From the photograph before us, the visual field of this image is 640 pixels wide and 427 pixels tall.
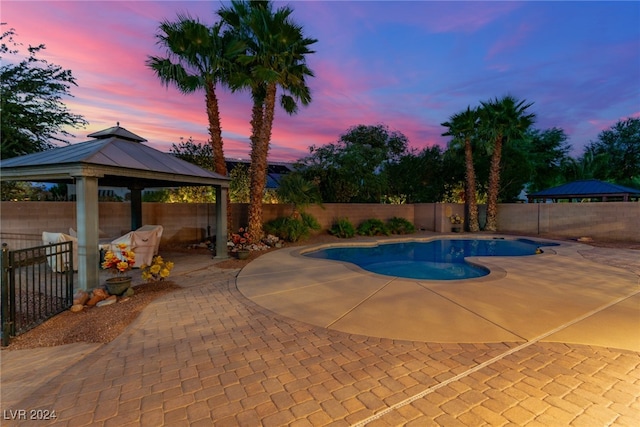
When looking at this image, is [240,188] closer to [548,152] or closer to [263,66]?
[263,66]

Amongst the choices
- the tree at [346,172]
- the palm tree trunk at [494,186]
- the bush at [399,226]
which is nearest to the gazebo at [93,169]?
the tree at [346,172]

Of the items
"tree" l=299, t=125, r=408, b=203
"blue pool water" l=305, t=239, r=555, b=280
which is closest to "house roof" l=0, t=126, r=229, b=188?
"blue pool water" l=305, t=239, r=555, b=280

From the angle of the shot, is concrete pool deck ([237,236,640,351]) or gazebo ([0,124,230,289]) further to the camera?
gazebo ([0,124,230,289])

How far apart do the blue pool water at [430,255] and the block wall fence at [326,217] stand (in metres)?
3.09

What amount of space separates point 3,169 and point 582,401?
31.6ft

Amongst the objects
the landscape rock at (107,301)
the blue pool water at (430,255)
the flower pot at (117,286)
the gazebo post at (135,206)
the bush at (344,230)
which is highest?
the gazebo post at (135,206)

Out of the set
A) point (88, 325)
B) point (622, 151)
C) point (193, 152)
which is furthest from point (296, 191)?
point (622, 151)

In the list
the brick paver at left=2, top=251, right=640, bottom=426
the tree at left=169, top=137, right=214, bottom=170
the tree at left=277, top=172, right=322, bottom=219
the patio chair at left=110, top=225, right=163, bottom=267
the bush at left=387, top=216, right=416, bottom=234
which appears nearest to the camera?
the brick paver at left=2, top=251, right=640, bottom=426

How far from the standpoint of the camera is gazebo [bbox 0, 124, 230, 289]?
5.21 metres

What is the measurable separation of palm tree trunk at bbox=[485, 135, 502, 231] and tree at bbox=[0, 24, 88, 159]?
21.0m

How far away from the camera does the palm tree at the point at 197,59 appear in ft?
30.8

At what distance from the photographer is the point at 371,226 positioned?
48.9ft

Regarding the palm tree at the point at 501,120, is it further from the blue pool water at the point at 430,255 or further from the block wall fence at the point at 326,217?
the blue pool water at the point at 430,255

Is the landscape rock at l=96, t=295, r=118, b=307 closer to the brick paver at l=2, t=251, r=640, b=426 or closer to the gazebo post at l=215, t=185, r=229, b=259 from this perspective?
the brick paver at l=2, t=251, r=640, b=426
